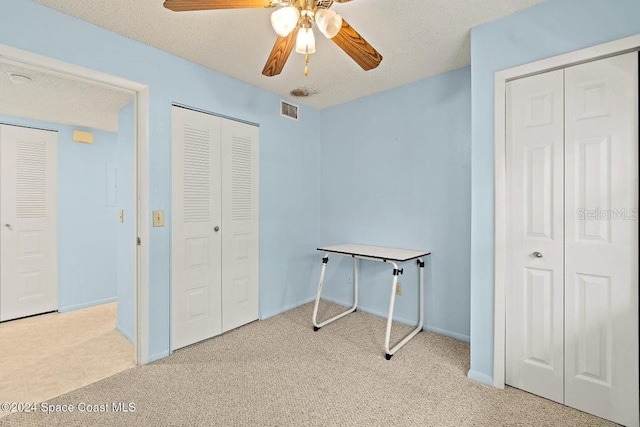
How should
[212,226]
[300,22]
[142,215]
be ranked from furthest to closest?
1. [212,226]
2. [142,215]
3. [300,22]

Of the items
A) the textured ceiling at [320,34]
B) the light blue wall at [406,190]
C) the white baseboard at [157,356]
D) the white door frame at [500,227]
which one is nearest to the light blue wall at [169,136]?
the white baseboard at [157,356]

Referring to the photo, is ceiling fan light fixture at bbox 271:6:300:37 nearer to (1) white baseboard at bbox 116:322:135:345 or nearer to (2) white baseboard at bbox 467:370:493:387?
(2) white baseboard at bbox 467:370:493:387

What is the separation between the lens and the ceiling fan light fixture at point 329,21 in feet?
4.32

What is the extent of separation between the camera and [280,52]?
1.63 meters

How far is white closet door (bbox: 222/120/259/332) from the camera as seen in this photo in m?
2.77

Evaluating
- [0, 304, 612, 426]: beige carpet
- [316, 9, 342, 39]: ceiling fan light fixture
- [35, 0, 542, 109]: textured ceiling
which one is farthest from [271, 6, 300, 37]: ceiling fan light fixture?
[0, 304, 612, 426]: beige carpet

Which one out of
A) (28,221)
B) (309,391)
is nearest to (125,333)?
(28,221)

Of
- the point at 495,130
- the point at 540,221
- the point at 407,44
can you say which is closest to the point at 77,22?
the point at 407,44

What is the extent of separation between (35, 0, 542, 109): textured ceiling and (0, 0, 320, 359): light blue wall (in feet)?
0.36

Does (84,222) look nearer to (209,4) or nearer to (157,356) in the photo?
(157,356)

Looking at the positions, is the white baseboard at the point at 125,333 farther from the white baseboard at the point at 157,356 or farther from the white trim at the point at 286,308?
the white trim at the point at 286,308

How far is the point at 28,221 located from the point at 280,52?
3.66 metres

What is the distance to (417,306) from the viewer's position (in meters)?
2.91

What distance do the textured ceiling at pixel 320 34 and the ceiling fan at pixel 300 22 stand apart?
1.29 ft
